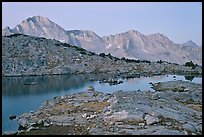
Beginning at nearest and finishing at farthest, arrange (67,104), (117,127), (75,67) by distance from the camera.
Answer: (117,127), (67,104), (75,67)

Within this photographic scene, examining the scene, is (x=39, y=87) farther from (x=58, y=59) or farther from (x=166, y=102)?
(x=58, y=59)

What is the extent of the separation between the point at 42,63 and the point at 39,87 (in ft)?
110

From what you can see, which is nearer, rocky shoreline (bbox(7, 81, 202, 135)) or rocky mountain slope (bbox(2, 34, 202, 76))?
rocky shoreline (bbox(7, 81, 202, 135))

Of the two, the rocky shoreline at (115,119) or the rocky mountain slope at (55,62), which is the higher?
the rocky mountain slope at (55,62)

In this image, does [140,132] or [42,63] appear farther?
[42,63]

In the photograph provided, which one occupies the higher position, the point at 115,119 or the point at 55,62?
the point at 55,62

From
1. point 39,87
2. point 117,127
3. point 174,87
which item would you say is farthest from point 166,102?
point 39,87

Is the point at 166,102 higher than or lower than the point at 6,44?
lower

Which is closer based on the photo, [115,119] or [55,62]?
[115,119]

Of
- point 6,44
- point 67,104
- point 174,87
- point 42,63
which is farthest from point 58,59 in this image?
point 67,104

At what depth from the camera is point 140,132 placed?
23344 mm

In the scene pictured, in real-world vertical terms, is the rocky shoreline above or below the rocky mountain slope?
below

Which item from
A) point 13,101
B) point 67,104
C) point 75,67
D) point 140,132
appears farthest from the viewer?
point 75,67

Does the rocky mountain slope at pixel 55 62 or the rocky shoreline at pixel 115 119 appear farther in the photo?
the rocky mountain slope at pixel 55 62
